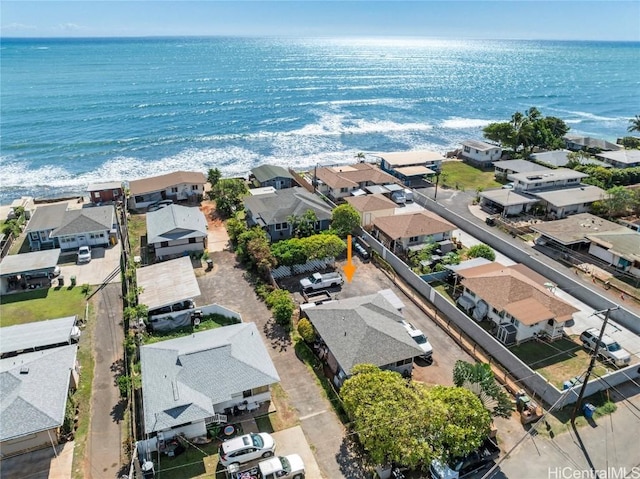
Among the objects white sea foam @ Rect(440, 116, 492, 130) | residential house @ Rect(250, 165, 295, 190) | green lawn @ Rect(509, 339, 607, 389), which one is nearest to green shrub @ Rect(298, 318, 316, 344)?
green lawn @ Rect(509, 339, 607, 389)

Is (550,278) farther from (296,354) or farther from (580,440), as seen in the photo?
(296,354)

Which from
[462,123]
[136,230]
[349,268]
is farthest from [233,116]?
[349,268]

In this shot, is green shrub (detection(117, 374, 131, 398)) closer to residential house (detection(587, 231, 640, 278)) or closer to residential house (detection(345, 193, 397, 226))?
residential house (detection(345, 193, 397, 226))

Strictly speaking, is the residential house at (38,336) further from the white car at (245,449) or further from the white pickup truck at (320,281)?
the white pickup truck at (320,281)

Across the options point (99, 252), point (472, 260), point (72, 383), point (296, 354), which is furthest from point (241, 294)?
point (472, 260)

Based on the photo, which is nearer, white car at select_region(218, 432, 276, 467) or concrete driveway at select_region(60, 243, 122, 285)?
white car at select_region(218, 432, 276, 467)

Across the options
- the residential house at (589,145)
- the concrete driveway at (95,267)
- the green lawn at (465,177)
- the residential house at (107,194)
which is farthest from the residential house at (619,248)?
the residential house at (107,194)
